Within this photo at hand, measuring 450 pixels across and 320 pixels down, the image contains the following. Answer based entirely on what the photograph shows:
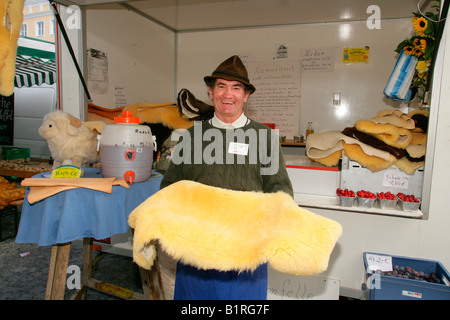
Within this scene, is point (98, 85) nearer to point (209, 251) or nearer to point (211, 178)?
point (211, 178)

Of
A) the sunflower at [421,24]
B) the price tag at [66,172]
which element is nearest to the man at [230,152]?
the price tag at [66,172]

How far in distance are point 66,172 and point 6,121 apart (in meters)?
4.72

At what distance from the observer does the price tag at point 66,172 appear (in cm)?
146

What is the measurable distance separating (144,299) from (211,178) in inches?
38.2

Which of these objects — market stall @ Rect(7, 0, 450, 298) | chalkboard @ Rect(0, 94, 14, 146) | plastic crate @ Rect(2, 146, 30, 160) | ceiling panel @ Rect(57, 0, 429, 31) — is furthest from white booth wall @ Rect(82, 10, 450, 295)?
chalkboard @ Rect(0, 94, 14, 146)

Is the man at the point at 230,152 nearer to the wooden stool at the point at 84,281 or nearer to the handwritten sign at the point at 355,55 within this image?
the wooden stool at the point at 84,281

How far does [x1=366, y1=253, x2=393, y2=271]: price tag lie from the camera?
1771mm

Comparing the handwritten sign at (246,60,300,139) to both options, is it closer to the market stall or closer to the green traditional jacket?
the market stall

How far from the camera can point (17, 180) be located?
5.30 m

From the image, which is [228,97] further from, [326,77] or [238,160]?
[326,77]

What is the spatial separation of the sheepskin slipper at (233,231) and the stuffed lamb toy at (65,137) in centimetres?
86

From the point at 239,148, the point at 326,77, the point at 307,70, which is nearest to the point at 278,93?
the point at 307,70

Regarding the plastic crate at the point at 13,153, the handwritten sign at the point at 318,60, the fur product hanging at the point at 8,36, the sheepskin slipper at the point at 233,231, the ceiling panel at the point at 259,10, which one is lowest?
the plastic crate at the point at 13,153
